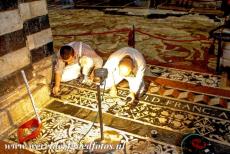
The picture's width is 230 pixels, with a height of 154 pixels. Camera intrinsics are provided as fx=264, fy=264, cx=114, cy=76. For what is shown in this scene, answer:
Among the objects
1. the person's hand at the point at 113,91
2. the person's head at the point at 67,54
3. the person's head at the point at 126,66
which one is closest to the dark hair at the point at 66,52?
the person's head at the point at 67,54

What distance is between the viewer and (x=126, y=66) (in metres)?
4.45

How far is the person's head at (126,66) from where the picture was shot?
14.6 ft

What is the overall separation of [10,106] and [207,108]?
3339 millimetres

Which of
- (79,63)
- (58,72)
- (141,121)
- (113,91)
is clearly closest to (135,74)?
(113,91)

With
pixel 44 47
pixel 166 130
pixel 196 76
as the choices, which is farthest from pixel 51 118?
pixel 196 76

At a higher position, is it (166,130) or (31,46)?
(31,46)

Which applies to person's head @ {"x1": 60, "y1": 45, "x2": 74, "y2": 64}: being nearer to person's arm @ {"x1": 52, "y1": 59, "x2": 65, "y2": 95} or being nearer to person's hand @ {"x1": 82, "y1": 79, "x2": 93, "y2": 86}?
person's arm @ {"x1": 52, "y1": 59, "x2": 65, "y2": 95}

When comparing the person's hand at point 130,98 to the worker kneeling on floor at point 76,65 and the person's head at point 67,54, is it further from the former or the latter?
the person's head at point 67,54

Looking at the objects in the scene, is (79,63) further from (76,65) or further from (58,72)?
(58,72)

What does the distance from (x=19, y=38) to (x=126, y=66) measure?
6.04 feet

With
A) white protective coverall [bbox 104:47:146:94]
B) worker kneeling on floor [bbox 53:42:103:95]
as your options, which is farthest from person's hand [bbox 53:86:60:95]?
white protective coverall [bbox 104:47:146:94]

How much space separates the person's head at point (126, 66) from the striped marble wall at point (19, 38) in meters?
1.63

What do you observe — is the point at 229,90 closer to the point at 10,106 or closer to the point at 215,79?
the point at 215,79

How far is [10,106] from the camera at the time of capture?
4328mm
